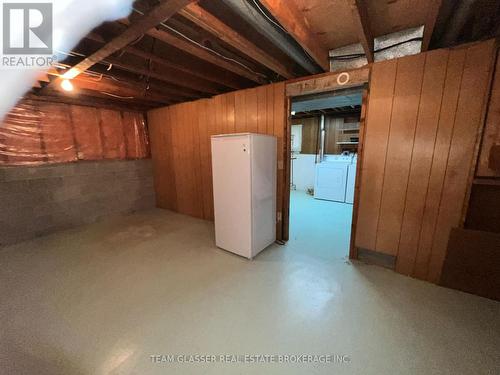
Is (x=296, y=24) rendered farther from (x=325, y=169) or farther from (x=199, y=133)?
(x=325, y=169)

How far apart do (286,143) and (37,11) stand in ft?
7.73

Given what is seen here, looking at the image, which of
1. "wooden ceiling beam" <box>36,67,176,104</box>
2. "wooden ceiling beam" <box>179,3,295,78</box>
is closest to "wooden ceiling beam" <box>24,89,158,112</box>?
"wooden ceiling beam" <box>36,67,176,104</box>

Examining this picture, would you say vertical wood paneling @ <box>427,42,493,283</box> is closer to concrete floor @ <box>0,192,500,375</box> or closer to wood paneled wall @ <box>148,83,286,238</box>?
concrete floor @ <box>0,192,500,375</box>

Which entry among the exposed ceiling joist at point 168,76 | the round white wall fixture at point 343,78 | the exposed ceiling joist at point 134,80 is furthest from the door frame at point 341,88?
the exposed ceiling joist at point 134,80

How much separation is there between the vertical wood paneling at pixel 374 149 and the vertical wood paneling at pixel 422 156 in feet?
0.79

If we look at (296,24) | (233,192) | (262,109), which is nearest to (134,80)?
(262,109)

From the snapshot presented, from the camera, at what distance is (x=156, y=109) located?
410cm

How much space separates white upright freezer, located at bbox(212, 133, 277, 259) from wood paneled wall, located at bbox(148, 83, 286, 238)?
30cm

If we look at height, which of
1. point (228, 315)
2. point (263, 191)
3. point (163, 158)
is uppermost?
point (163, 158)

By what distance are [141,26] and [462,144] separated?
2.63 meters

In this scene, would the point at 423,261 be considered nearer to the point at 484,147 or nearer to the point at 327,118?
the point at 484,147

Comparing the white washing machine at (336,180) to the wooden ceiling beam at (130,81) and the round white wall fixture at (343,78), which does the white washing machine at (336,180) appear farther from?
the wooden ceiling beam at (130,81)

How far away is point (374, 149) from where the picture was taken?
6.84 feet

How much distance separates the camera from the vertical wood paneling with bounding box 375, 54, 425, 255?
1.82 metres
